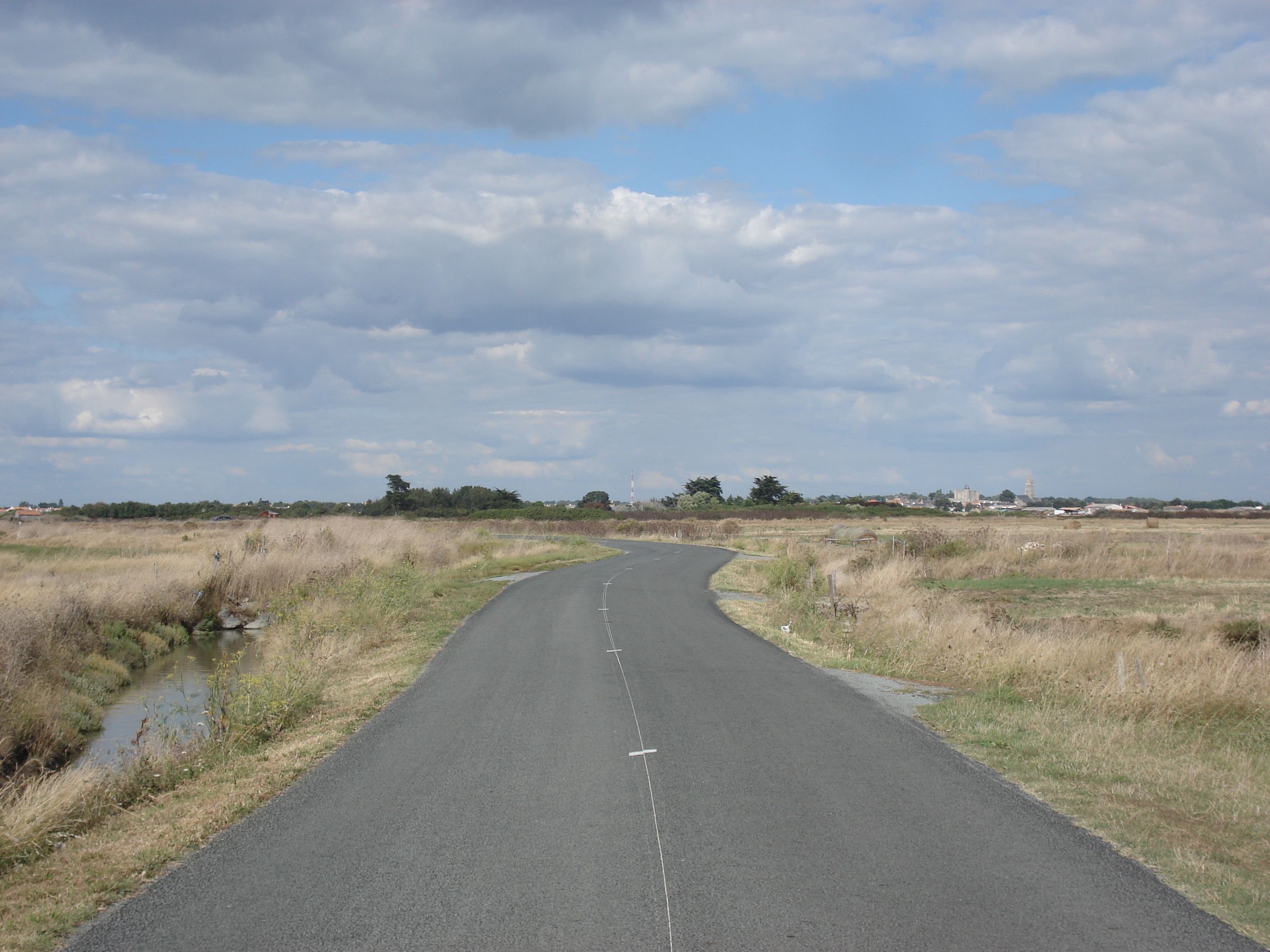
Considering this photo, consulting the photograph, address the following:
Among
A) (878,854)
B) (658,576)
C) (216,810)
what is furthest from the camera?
(658,576)

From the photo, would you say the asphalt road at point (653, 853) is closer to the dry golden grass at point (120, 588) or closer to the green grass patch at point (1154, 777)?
the green grass patch at point (1154, 777)

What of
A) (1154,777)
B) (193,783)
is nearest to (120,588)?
(193,783)

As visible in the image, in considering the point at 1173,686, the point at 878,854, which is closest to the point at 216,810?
the point at 878,854

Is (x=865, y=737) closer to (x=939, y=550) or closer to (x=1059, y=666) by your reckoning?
(x=1059, y=666)

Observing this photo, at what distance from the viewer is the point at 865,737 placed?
9.57 metres

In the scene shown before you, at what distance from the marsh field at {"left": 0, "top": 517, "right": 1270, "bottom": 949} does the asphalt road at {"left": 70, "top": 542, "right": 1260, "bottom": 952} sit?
0.52 m

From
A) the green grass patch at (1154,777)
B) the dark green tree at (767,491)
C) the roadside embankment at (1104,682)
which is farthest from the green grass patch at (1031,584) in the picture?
the dark green tree at (767,491)

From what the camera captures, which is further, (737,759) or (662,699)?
(662,699)

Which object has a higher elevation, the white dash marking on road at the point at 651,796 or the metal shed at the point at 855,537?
the metal shed at the point at 855,537

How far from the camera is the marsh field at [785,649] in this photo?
6.79 meters

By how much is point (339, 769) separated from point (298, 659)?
7829 millimetres

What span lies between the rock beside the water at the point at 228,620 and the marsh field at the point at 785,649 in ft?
0.50

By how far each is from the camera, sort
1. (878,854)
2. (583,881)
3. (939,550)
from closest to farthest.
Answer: (583,881), (878,854), (939,550)

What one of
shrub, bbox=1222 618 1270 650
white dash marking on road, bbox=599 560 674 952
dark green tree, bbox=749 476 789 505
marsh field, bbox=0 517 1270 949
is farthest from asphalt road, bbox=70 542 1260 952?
dark green tree, bbox=749 476 789 505
